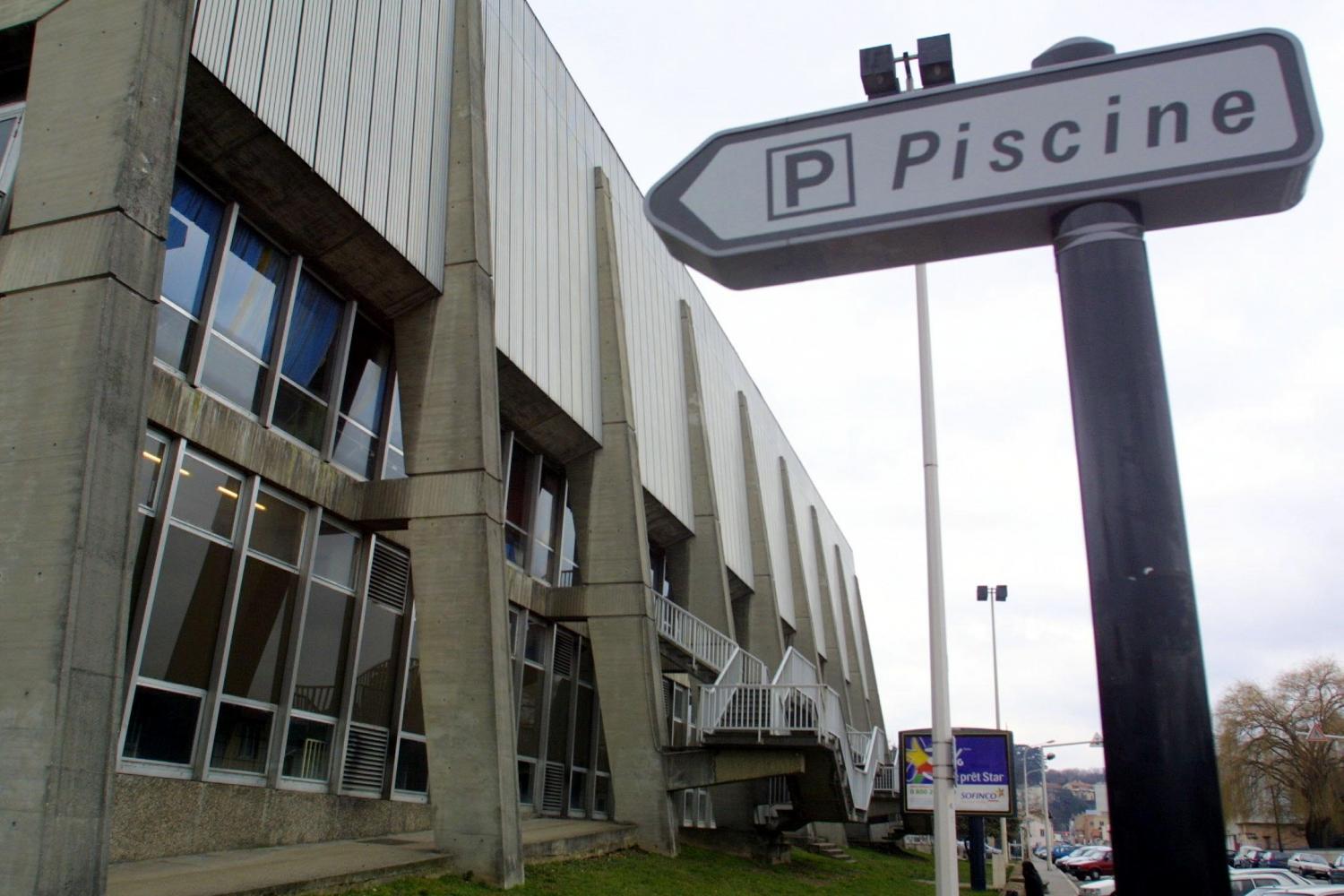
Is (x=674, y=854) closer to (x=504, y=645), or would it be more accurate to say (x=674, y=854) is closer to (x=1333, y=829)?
(x=504, y=645)

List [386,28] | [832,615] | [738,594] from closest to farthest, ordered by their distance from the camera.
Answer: [386,28] < [738,594] < [832,615]

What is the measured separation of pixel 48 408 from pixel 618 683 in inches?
505

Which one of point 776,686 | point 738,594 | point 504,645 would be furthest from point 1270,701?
point 504,645

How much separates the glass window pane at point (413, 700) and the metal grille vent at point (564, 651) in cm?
541

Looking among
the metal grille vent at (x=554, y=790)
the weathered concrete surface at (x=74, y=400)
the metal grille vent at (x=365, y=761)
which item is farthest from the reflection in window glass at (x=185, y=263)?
the metal grille vent at (x=554, y=790)

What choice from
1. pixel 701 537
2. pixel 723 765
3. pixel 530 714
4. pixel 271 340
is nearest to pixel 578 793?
pixel 530 714

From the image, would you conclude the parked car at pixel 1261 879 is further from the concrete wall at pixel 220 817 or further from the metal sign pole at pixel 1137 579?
the metal sign pole at pixel 1137 579

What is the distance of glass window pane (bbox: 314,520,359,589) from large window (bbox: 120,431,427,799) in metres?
0.02

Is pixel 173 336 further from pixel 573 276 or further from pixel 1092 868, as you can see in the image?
pixel 1092 868

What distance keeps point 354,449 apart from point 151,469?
13.8ft

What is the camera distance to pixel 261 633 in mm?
13305

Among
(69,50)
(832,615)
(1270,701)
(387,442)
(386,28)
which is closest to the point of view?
(69,50)

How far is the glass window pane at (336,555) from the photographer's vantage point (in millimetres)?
14688

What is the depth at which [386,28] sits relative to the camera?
1542 cm
